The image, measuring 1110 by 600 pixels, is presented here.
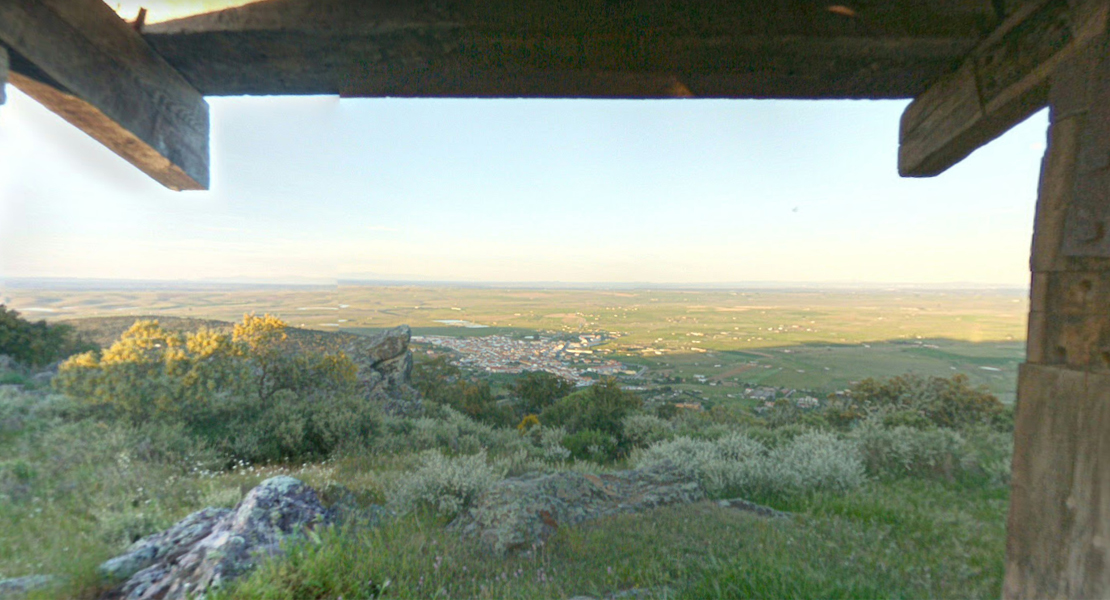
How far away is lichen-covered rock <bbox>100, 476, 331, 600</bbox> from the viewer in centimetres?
272

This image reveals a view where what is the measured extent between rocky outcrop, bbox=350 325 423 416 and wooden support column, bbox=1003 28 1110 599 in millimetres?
10945

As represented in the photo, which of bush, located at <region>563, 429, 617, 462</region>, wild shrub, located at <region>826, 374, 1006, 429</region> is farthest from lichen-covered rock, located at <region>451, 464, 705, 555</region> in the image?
wild shrub, located at <region>826, 374, 1006, 429</region>

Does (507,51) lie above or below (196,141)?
above

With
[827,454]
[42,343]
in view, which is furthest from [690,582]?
[42,343]

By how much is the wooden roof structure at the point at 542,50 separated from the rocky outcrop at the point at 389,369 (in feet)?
32.8

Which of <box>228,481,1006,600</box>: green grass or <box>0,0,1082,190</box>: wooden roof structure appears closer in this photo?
<box>0,0,1082,190</box>: wooden roof structure

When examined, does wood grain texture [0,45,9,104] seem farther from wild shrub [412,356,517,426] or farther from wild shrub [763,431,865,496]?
wild shrub [412,356,517,426]

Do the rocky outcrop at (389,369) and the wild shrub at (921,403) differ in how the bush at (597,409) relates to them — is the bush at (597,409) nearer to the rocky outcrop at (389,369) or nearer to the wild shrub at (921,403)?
the rocky outcrop at (389,369)

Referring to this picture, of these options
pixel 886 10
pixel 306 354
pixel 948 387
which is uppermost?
pixel 886 10

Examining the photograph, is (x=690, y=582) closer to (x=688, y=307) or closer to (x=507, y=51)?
(x=507, y=51)

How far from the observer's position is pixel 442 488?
474 cm

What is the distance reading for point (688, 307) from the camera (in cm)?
4056

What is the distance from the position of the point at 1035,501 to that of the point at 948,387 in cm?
1145

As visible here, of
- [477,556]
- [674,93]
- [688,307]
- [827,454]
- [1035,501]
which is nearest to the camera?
[1035,501]
